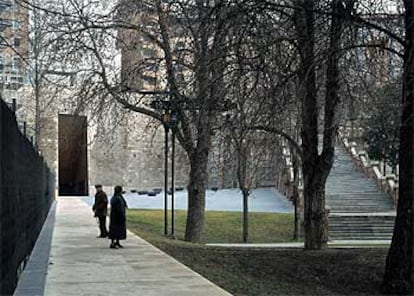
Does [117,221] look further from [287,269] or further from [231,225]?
[231,225]

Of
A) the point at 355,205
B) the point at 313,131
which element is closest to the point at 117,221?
the point at 313,131

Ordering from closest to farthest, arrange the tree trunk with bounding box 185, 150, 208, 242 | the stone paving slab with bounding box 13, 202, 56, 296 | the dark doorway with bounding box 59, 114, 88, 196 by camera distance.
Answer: the stone paving slab with bounding box 13, 202, 56, 296 < the tree trunk with bounding box 185, 150, 208, 242 < the dark doorway with bounding box 59, 114, 88, 196

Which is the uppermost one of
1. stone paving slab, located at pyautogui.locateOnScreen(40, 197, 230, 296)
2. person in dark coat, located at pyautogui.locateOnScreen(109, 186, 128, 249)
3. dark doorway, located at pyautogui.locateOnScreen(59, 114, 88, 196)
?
dark doorway, located at pyautogui.locateOnScreen(59, 114, 88, 196)

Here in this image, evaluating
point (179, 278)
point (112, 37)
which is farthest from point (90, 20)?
point (179, 278)

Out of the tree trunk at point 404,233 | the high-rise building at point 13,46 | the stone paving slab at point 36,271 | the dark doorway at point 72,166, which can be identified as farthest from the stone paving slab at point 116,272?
the dark doorway at point 72,166

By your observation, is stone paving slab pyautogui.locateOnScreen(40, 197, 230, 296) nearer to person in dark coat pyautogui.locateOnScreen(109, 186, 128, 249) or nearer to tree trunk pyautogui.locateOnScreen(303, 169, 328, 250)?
person in dark coat pyautogui.locateOnScreen(109, 186, 128, 249)

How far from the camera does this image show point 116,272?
11.9m

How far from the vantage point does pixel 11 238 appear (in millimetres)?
7891

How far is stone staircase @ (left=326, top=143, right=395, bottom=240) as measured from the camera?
33219 mm

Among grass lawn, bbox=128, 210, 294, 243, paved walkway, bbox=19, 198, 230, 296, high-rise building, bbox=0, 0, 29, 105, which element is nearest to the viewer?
paved walkway, bbox=19, 198, 230, 296

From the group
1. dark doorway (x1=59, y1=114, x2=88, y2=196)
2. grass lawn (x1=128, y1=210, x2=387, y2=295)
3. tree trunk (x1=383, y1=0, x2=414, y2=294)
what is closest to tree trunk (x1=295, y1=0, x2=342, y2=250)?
grass lawn (x1=128, y1=210, x2=387, y2=295)

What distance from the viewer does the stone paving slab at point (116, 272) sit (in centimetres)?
989

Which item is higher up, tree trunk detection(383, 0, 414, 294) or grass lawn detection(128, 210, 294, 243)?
tree trunk detection(383, 0, 414, 294)

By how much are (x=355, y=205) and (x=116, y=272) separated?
31261 millimetres
